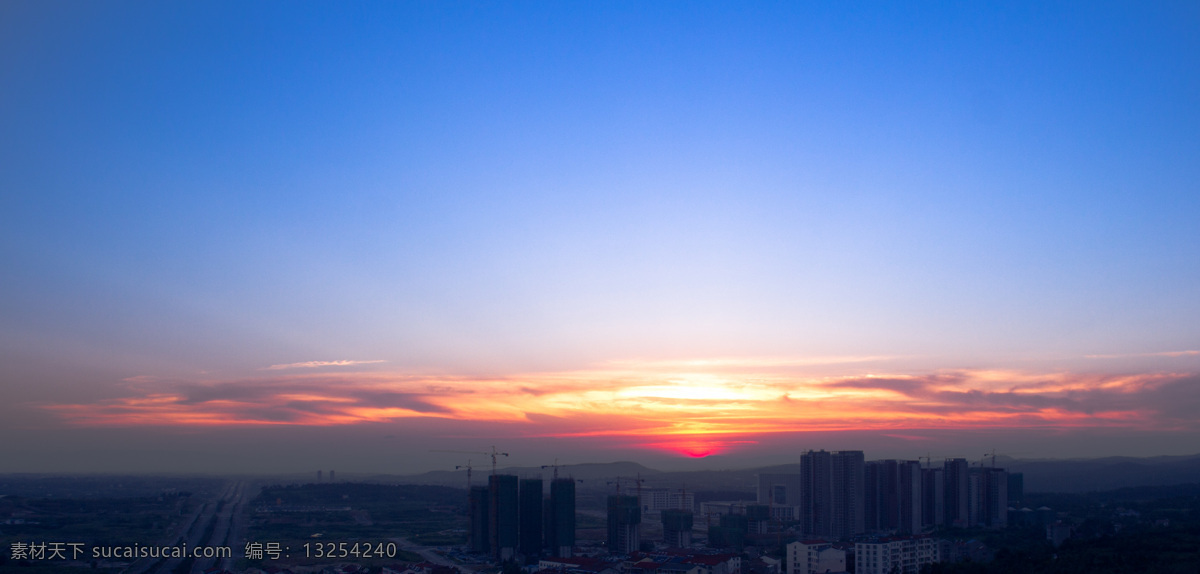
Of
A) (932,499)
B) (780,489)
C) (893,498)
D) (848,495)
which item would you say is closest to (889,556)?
(848,495)

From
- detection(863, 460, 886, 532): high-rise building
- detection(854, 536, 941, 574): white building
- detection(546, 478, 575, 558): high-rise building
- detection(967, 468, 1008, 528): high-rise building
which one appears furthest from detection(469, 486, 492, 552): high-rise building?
detection(967, 468, 1008, 528): high-rise building

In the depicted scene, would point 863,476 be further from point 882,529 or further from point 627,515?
point 627,515

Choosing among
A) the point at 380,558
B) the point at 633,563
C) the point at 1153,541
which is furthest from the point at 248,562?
the point at 1153,541

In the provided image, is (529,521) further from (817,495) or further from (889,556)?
(817,495)

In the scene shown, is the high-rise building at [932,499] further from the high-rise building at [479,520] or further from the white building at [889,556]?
the high-rise building at [479,520]

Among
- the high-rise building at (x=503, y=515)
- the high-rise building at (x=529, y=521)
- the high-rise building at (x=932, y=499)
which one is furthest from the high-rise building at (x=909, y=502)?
the high-rise building at (x=503, y=515)

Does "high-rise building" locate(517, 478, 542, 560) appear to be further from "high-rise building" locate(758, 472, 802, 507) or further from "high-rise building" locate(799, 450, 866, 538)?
"high-rise building" locate(758, 472, 802, 507)
